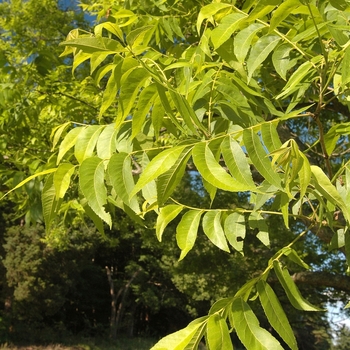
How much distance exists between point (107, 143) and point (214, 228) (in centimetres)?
40

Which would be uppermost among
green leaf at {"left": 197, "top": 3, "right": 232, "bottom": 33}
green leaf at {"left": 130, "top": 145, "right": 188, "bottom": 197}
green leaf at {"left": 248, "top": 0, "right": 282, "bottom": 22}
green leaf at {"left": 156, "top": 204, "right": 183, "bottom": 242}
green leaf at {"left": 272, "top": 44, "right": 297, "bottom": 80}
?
green leaf at {"left": 197, "top": 3, "right": 232, "bottom": 33}

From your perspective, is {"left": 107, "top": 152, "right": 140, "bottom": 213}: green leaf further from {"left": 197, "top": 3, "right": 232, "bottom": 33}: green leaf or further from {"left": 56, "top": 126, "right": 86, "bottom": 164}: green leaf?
{"left": 197, "top": 3, "right": 232, "bottom": 33}: green leaf

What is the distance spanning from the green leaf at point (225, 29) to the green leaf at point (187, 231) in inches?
18.9

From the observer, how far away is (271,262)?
1223 millimetres

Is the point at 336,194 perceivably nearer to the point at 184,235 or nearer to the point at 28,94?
the point at 184,235

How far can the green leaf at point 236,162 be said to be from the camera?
3.01 feet

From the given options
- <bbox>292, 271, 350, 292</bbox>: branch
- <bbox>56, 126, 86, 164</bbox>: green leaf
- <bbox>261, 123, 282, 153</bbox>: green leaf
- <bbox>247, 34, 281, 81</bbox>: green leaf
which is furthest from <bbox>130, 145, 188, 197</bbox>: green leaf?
<bbox>292, 271, 350, 292</bbox>: branch

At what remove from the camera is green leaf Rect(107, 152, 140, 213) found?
103cm

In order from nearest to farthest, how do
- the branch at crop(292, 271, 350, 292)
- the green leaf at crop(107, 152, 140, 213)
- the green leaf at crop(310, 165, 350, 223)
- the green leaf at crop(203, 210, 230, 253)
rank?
1. the green leaf at crop(310, 165, 350, 223)
2. the green leaf at crop(107, 152, 140, 213)
3. the green leaf at crop(203, 210, 230, 253)
4. the branch at crop(292, 271, 350, 292)

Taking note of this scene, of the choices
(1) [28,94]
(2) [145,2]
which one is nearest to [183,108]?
(2) [145,2]

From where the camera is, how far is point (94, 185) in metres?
1.05

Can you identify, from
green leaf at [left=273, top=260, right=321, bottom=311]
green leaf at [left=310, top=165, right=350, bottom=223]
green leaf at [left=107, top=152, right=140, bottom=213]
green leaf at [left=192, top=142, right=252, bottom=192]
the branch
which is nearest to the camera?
Answer: green leaf at [left=192, top=142, right=252, bottom=192]

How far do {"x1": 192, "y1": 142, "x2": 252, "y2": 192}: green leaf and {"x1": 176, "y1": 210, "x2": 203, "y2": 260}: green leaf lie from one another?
0.37 m

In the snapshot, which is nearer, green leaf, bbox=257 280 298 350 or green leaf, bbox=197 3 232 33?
green leaf, bbox=257 280 298 350
